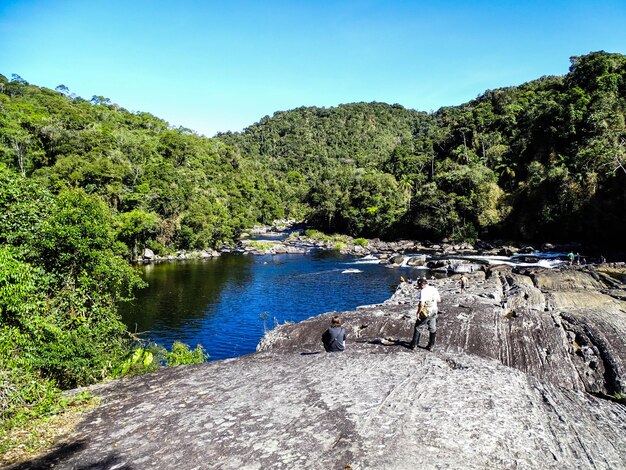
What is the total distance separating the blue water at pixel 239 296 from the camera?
32.3 meters

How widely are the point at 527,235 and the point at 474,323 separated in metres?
60.9

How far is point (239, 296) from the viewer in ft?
145

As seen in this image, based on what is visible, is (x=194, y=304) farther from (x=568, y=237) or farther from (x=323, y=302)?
(x=568, y=237)

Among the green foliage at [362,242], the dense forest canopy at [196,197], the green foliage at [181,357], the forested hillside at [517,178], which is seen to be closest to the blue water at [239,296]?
the green foliage at [181,357]

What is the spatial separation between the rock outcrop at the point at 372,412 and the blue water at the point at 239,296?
14.0 metres

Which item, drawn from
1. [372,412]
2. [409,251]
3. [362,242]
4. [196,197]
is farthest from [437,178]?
[372,412]

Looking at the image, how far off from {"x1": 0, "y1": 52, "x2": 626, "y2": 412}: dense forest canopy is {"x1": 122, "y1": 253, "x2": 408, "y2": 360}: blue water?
16.5 feet

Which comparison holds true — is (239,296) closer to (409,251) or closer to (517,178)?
(409,251)

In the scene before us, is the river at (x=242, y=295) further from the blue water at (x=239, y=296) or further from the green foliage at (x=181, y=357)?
the green foliage at (x=181, y=357)

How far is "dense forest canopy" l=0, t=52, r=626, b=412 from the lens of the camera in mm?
15984

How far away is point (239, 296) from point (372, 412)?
1426 inches

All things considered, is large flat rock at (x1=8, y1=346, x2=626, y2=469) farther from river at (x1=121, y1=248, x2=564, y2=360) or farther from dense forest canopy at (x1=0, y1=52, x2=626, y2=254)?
dense forest canopy at (x1=0, y1=52, x2=626, y2=254)

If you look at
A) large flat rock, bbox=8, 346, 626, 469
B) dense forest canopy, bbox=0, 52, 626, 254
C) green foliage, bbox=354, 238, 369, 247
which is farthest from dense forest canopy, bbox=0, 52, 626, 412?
green foliage, bbox=354, 238, 369, 247

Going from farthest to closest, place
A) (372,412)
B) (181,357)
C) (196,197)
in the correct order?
(196,197) → (181,357) → (372,412)
